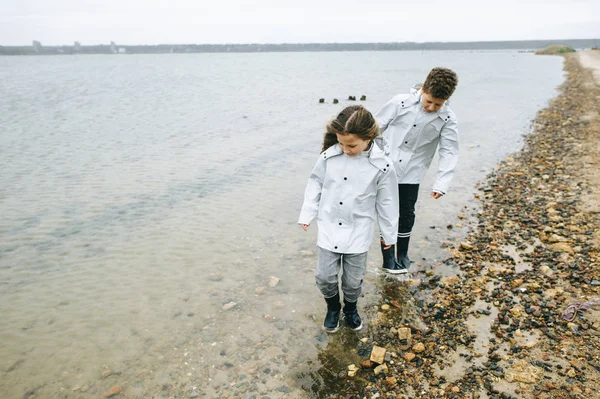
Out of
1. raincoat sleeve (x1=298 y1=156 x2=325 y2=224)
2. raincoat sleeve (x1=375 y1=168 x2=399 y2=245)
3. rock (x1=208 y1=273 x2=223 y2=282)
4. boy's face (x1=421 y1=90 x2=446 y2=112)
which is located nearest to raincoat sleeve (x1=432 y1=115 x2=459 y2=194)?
boy's face (x1=421 y1=90 x2=446 y2=112)

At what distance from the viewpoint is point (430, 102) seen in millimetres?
4422

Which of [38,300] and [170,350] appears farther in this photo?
[38,300]

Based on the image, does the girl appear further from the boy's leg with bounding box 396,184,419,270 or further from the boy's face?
the boy's leg with bounding box 396,184,419,270

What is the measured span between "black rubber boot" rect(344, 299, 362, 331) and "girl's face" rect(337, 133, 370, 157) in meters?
1.74

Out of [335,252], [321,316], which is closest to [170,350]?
[321,316]

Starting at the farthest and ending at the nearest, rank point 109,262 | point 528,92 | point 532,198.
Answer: point 528,92, point 532,198, point 109,262

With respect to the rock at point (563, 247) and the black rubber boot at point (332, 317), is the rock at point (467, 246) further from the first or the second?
the black rubber boot at point (332, 317)

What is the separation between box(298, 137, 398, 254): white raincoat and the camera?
148 inches

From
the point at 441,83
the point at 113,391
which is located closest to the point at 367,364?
the point at 113,391

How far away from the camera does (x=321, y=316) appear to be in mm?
4840

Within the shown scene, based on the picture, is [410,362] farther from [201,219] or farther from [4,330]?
[201,219]

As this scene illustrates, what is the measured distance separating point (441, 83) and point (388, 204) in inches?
57.0

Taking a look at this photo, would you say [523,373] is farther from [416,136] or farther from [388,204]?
[416,136]

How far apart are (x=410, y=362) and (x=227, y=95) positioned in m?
30.6
